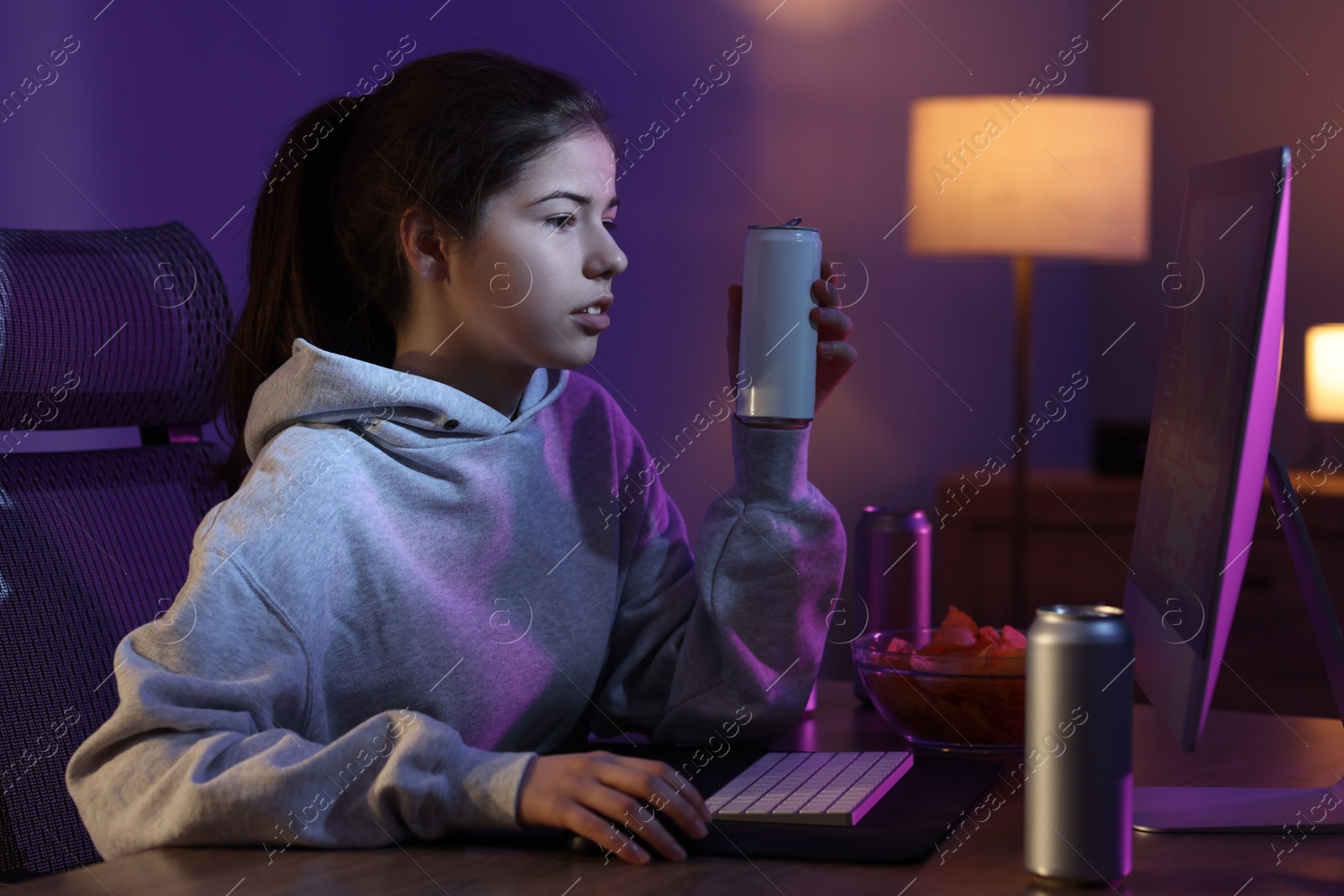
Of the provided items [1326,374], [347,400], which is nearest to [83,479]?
[347,400]

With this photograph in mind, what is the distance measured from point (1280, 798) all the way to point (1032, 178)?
5.88 ft

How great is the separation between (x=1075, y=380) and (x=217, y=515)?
3.00 m

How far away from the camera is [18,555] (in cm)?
115

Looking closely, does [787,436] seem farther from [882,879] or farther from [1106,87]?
[1106,87]

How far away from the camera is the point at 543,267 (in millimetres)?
1084

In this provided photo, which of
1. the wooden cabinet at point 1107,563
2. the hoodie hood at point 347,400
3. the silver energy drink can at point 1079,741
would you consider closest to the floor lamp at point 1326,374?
the wooden cabinet at point 1107,563

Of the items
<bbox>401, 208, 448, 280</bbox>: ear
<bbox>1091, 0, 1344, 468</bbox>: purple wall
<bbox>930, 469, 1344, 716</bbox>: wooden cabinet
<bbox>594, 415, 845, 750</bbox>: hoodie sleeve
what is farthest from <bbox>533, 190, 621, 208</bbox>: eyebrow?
<bbox>1091, 0, 1344, 468</bbox>: purple wall

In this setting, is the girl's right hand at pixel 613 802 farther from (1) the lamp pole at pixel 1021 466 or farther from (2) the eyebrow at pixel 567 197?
(1) the lamp pole at pixel 1021 466

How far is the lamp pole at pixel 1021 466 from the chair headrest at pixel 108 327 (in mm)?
1776

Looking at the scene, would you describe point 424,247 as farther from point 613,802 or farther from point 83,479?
point 613,802

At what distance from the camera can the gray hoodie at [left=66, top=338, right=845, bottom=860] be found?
0.79m

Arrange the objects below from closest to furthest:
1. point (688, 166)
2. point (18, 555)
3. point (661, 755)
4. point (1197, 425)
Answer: point (1197, 425) → point (661, 755) → point (18, 555) → point (688, 166)

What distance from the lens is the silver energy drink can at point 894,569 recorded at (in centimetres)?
125

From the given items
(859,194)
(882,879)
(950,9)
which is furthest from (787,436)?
(950,9)
